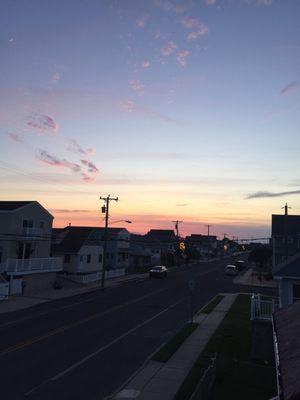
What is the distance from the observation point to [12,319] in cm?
2797

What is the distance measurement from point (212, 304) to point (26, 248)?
20.4m

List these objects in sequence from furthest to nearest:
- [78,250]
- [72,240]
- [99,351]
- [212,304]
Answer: [72,240], [78,250], [212,304], [99,351]

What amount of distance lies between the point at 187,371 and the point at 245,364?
2527mm

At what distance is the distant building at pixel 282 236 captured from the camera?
67.7 metres

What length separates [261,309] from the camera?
2183 centimetres

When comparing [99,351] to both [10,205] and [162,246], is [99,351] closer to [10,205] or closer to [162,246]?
[10,205]

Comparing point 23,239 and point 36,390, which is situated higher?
point 23,239

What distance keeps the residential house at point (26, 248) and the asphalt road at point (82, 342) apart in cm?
557

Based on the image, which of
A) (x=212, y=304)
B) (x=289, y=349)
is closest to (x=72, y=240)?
(x=212, y=304)

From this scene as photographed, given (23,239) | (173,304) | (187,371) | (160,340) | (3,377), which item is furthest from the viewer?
(23,239)

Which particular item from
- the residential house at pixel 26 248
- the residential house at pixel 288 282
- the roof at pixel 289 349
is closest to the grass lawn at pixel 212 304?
the residential house at pixel 288 282

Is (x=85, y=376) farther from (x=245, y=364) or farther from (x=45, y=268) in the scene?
(x=45, y=268)

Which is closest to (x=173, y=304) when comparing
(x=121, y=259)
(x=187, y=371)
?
(x=187, y=371)

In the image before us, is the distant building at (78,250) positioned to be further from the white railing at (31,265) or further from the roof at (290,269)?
the roof at (290,269)
